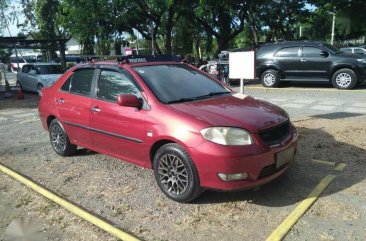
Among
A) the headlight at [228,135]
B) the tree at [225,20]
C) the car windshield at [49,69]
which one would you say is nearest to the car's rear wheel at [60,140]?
the headlight at [228,135]

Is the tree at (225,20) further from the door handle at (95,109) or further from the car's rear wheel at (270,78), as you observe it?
the door handle at (95,109)

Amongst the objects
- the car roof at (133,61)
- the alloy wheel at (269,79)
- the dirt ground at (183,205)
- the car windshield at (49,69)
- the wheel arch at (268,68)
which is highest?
the car roof at (133,61)

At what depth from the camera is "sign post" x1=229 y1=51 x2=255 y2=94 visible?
748 cm

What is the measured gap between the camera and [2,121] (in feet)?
34.7

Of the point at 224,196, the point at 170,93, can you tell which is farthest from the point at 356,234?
the point at 170,93

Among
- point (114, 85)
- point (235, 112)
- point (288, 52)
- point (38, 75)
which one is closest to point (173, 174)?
point (235, 112)

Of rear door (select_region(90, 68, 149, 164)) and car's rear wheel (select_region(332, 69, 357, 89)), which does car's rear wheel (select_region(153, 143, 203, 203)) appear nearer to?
rear door (select_region(90, 68, 149, 164))

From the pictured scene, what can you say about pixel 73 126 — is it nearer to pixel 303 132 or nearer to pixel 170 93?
pixel 170 93

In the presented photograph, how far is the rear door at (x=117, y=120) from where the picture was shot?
4.71m

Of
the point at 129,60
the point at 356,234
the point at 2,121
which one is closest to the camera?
the point at 356,234

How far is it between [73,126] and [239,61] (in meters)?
3.49

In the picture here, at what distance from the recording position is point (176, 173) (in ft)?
14.2

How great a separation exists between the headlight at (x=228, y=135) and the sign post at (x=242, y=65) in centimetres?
366

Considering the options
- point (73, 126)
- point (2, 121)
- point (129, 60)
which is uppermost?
point (129, 60)
